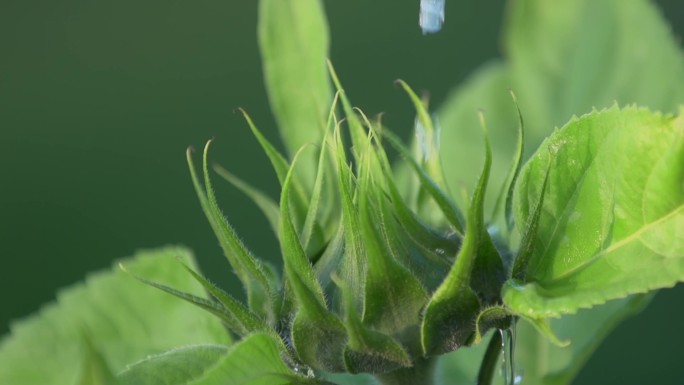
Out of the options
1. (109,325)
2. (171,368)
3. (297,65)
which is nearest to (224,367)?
(171,368)

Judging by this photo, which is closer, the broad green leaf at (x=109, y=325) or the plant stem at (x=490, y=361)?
the plant stem at (x=490, y=361)

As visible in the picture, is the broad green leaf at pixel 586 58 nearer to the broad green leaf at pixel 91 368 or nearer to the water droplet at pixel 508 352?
the water droplet at pixel 508 352

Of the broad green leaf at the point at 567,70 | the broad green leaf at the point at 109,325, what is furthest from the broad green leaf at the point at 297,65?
the broad green leaf at the point at 567,70

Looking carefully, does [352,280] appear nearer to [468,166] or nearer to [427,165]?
[427,165]

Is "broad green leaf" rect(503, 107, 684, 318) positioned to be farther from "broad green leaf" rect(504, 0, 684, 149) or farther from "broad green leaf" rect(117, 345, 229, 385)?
"broad green leaf" rect(504, 0, 684, 149)

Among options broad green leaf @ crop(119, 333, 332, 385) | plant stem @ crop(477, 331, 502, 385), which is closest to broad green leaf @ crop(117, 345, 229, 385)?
broad green leaf @ crop(119, 333, 332, 385)

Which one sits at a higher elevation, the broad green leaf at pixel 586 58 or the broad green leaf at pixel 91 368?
the broad green leaf at pixel 91 368
